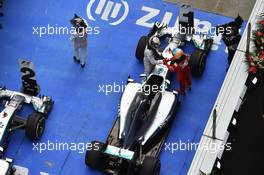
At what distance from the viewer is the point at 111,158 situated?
1541 cm

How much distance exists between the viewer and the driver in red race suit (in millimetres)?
16516

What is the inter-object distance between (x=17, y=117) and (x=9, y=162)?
Answer: 1363 mm

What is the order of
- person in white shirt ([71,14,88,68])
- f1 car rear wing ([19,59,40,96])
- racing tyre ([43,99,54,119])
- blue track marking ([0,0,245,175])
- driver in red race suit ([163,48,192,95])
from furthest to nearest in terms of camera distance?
person in white shirt ([71,14,88,68]) < racing tyre ([43,99,54,119]) < driver in red race suit ([163,48,192,95]) < blue track marking ([0,0,245,175]) < f1 car rear wing ([19,59,40,96])

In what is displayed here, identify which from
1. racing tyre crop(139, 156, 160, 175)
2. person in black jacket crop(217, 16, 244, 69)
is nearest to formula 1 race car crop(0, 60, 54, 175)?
racing tyre crop(139, 156, 160, 175)

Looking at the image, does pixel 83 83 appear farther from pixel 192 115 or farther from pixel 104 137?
pixel 192 115

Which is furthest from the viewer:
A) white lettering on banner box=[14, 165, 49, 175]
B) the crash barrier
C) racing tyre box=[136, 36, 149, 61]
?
racing tyre box=[136, 36, 149, 61]

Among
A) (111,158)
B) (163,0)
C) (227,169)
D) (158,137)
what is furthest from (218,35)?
(227,169)

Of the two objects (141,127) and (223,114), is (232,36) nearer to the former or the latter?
(141,127)

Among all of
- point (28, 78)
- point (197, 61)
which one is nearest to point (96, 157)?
point (28, 78)

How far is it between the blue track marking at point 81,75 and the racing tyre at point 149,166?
0.83 meters

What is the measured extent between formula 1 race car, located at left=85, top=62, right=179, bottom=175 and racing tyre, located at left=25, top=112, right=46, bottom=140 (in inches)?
59.0

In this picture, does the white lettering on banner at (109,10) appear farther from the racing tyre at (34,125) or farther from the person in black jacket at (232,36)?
the racing tyre at (34,125)

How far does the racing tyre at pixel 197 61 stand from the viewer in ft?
56.4

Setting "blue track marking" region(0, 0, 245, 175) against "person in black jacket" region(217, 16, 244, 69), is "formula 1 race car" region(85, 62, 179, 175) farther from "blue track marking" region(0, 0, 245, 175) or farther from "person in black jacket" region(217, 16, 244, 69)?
"person in black jacket" region(217, 16, 244, 69)
